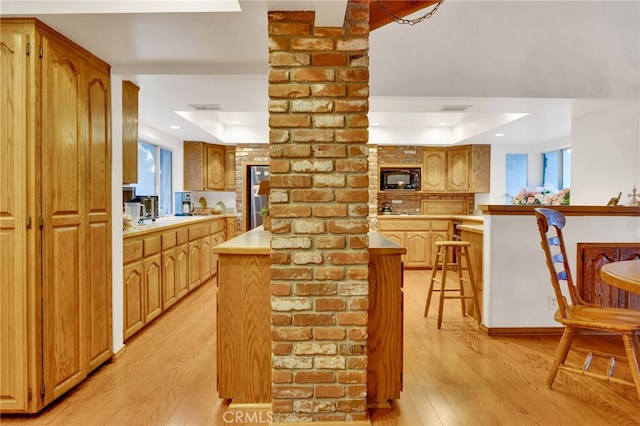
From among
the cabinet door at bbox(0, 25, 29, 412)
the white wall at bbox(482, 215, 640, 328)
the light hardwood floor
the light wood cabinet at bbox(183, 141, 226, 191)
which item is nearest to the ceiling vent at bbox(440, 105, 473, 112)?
the white wall at bbox(482, 215, 640, 328)

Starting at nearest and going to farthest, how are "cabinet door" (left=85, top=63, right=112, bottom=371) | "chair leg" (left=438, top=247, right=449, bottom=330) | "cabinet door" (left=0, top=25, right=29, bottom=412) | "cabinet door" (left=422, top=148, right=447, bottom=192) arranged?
"cabinet door" (left=0, top=25, right=29, bottom=412), "cabinet door" (left=85, top=63, right=112, bottom=371), "chair leg" (left=438, top=247, right=449, bottom=330), "cabinet door" (left=422, top=148, right=447, bottom=192)

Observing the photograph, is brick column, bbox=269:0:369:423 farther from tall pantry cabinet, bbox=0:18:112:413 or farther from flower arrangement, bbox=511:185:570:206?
flower arrangement, bbox=511:185:570:206

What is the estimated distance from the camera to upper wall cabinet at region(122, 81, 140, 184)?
116 inches

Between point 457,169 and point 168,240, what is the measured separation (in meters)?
4.85

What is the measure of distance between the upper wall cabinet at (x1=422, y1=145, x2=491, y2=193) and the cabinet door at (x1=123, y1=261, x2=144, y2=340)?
4881 millimetres

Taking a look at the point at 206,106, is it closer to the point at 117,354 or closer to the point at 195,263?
the point at 195,263

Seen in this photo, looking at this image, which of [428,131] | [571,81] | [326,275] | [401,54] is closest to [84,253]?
[326,275]

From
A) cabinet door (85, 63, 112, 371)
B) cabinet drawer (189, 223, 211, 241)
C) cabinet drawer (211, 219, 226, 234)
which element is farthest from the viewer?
cabinet drawer (211, 219, 226, 234)

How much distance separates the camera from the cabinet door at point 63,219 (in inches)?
82.4

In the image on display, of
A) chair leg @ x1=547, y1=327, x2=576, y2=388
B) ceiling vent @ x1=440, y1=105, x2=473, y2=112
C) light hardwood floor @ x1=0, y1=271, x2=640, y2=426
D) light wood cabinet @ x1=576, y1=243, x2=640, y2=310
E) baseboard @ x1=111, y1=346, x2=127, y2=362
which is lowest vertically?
light hardwood floor @ x1=0, y1=271, x2=640, y2=426

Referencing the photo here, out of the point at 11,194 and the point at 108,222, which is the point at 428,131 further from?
the point at 11,194

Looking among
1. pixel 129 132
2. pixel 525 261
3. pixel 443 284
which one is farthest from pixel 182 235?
pixel 525 261

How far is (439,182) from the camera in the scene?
6.70m

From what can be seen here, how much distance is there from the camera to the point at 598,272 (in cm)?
330
